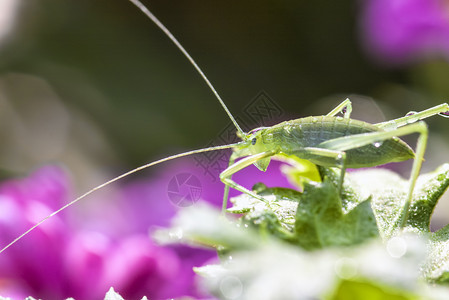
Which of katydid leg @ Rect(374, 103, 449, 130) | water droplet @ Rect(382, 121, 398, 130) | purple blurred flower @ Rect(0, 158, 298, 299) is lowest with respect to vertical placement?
purple blurred flower @ Rect(0, 158, 298, 299)

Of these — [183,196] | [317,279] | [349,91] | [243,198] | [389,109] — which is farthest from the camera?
[349,91]

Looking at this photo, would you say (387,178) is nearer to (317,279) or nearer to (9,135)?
(317,279)

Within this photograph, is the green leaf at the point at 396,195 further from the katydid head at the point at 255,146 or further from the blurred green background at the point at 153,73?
the blurred green background at the point at 153,73

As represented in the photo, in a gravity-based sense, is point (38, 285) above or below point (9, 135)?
below

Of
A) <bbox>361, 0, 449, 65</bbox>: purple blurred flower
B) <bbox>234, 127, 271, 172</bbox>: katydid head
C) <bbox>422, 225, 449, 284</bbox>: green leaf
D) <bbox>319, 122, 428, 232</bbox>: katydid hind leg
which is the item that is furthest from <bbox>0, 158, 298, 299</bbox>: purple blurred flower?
<bbox>361, 0, 449, 65</bbox>: purple blurred flower

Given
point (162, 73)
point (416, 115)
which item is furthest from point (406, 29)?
point (162, 73)

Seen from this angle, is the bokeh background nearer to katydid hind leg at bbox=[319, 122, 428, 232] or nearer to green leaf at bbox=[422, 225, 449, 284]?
katydid hind leg at bbox=[319, 122, 428, 232]

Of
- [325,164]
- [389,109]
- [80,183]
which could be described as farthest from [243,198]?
[80,183]

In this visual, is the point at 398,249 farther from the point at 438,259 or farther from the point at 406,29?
the point at 406,29
